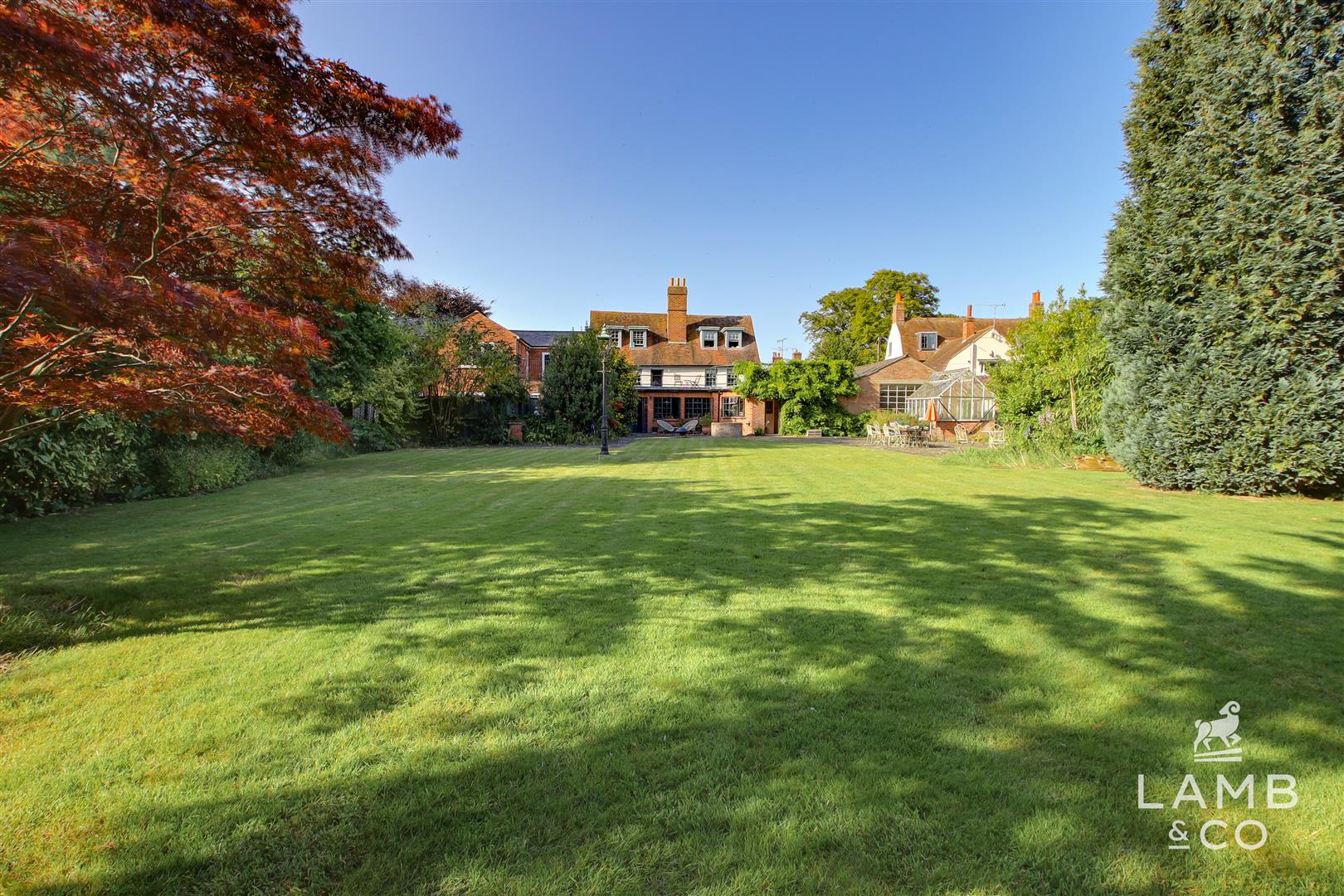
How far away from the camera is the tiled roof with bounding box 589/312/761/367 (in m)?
39.7

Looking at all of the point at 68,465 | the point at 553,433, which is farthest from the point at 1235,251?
the point at 553,433

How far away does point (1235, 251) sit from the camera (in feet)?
32.1

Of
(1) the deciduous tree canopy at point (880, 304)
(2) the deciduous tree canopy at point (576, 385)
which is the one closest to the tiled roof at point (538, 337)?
(2) the deciduous tree canopy at point (576, 385)

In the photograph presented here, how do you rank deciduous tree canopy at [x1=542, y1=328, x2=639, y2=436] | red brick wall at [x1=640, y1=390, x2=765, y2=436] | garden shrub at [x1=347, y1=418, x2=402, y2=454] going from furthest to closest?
1. red brick wall at [x1=640, y1=390, x2=765, y2=436]
2. deciduous tree canopy at [x1=542, y1=328, x2=639, y2=436]
3. garden shrub at [x1=347, y1=418, x2=402, y2=454]

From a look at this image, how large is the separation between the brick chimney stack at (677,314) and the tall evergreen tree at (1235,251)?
31574mm

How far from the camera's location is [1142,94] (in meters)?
10.9

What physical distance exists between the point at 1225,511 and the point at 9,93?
1330cm

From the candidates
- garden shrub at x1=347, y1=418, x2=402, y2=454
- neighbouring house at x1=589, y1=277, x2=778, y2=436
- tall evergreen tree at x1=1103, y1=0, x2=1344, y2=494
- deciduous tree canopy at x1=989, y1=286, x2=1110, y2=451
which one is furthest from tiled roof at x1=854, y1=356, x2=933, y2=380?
garden shrub at x1=347, y1=418, x2=402, y2=454

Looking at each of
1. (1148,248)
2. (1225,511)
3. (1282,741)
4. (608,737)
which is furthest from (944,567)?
(1148,248)

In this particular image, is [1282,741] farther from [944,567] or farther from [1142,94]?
[1142,94]

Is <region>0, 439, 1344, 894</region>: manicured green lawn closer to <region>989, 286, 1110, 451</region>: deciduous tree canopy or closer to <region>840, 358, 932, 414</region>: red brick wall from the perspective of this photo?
<region>989, 286, 1110, 451</region>: deciduous tree canopy

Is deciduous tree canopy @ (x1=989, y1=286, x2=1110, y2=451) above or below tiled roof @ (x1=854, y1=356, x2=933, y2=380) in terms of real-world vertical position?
below

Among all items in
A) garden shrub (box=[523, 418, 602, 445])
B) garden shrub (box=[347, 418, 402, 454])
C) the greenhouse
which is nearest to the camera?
garden shrub (box=[347, 418, 402, 454])

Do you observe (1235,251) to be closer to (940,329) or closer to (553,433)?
(553,433)
